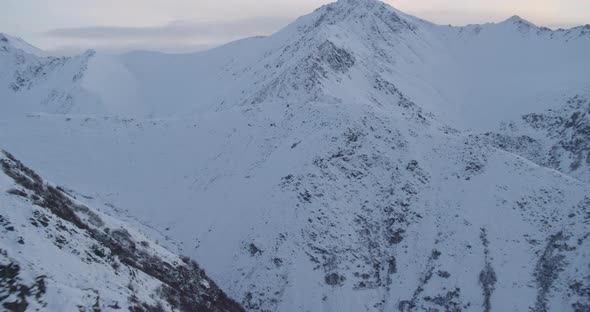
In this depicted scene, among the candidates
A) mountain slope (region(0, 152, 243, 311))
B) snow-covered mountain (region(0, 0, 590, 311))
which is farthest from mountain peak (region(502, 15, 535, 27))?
mountain slope (region(0, 152, 243, 311))

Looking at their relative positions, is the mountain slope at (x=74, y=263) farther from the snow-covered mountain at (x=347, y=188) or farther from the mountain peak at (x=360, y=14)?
the mountain peak at (x=360, y=14)

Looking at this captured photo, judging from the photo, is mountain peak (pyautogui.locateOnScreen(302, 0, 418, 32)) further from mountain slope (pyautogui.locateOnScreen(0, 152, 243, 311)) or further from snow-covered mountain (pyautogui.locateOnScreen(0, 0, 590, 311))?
mountain slope (pyautogui.locateOnScreen(0, 152, 243, 311))

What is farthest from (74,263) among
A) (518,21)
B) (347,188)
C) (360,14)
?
(518,21)

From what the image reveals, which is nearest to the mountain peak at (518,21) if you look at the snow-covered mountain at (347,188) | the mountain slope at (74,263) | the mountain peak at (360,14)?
the mountain peak at (360,14)

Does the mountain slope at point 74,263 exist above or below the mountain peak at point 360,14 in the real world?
below

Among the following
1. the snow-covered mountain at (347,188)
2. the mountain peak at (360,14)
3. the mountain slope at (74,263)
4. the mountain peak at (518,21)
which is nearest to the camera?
the mountain slope at (74,263)

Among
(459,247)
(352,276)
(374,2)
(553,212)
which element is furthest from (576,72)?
(352,276)
